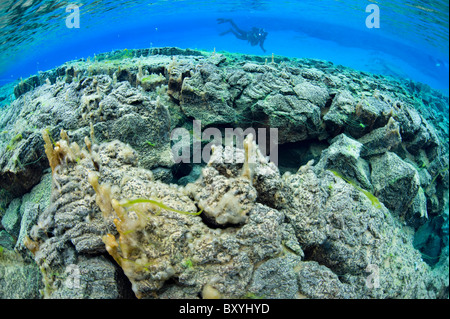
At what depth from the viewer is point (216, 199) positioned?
223 cm

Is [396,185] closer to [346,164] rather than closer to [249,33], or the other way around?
[346,164]

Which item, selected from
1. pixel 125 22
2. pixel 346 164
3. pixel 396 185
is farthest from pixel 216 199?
pixel 125 22

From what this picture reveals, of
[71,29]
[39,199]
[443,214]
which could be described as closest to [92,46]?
[71,29]

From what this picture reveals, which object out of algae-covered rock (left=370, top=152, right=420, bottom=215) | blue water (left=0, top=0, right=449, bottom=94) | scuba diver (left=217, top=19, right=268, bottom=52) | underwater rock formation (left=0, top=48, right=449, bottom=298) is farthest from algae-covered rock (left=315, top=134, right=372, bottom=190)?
scuba diver (left=217, top=19, right=268, bottom=52)

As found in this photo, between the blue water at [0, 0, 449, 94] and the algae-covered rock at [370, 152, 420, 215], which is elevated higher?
the blue water at [0, 0, 449, 94]

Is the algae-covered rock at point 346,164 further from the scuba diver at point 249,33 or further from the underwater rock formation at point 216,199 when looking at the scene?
the scuba diver at point 249,33

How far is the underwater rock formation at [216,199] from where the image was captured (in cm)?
199

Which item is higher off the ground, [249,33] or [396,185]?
[249,33]

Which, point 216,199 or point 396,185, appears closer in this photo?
point 216,199

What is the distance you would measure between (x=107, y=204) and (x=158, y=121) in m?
2.15

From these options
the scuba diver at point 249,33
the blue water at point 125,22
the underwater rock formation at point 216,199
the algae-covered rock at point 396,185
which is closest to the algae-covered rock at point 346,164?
the underwater rock formation at point 216,199

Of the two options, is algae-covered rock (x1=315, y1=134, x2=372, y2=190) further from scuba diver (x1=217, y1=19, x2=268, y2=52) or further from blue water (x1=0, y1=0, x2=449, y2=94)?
scuba diver (x1=217, y1=19, x2=268, y2=52)

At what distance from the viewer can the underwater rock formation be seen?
78.4 inches
